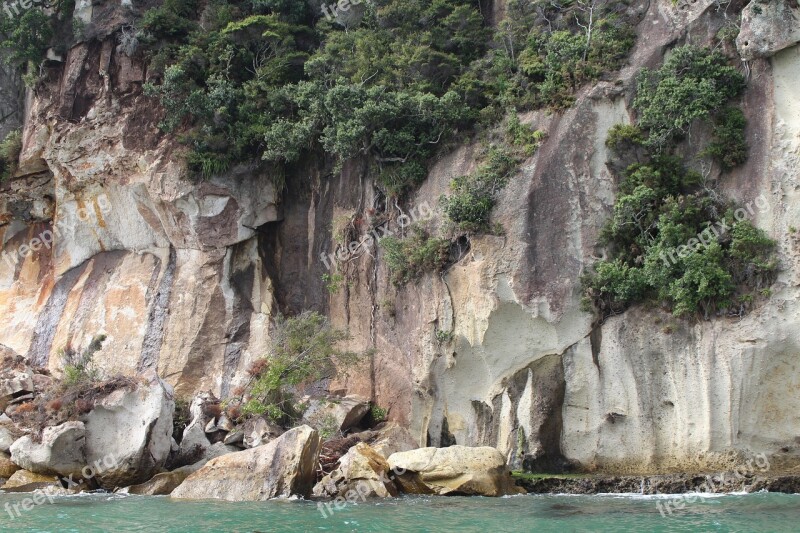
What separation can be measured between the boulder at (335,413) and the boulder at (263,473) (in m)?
3.53

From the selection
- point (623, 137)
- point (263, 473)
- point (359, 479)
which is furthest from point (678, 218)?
point (263, 473)

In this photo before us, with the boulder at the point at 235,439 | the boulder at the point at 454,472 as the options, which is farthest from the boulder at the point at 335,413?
the boulder at the point at 454,472

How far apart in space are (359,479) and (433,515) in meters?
3.11

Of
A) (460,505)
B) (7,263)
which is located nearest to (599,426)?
(460,505)

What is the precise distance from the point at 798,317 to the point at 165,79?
1942cm

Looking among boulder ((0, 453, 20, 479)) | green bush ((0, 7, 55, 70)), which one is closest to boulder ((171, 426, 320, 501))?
boulder ((0, 453, 20, 479))

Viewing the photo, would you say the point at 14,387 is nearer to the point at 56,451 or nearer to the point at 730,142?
the point at 56,451

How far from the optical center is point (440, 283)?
21.3m

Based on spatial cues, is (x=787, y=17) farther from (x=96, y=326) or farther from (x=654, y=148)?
(x=96, y=326)

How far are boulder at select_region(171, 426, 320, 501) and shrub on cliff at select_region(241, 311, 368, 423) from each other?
11.9 ft

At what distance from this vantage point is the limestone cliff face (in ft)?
58.4

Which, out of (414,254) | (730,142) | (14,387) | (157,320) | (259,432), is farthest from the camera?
(157,320)

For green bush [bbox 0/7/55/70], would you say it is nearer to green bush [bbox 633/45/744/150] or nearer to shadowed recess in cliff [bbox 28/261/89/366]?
shadowed recess in cliff [bbox 28/261/89/366]

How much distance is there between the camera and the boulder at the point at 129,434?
62.1ft
